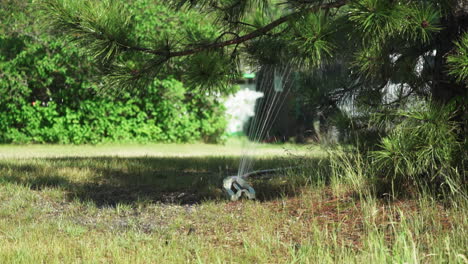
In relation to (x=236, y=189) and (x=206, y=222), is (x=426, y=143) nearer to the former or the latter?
(x=206, y=222)

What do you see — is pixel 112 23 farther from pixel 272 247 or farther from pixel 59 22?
pixel 272 247

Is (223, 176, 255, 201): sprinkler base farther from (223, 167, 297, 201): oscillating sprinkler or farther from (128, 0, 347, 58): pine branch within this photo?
(128, 0, 347, 58): pine branch

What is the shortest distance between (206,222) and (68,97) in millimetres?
7321

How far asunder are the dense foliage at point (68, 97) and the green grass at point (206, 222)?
4.16 meters

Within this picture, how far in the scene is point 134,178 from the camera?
611cm

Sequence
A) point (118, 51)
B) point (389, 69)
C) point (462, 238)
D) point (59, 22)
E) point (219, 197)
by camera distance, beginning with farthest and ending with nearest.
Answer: point (219, 197) < point (389, 69) < point (118, 51) < point (59, 22) < point (462, 238)

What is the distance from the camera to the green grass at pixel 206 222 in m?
3.04

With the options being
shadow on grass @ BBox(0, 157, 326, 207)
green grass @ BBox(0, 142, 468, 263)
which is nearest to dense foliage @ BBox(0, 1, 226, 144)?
shadow on grass @ BBox(0, 157, 326, 207)

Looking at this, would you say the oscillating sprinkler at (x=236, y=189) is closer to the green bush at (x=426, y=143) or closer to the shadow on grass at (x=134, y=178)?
the shadow on grass at (x=134, y=178)

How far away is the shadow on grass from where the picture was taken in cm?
502

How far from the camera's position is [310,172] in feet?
17.1

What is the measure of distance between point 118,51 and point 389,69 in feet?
6.96

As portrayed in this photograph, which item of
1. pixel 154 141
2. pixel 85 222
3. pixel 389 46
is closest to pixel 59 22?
pixel 85 222

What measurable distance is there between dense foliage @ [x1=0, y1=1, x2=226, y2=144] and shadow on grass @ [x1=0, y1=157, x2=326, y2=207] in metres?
2.97
